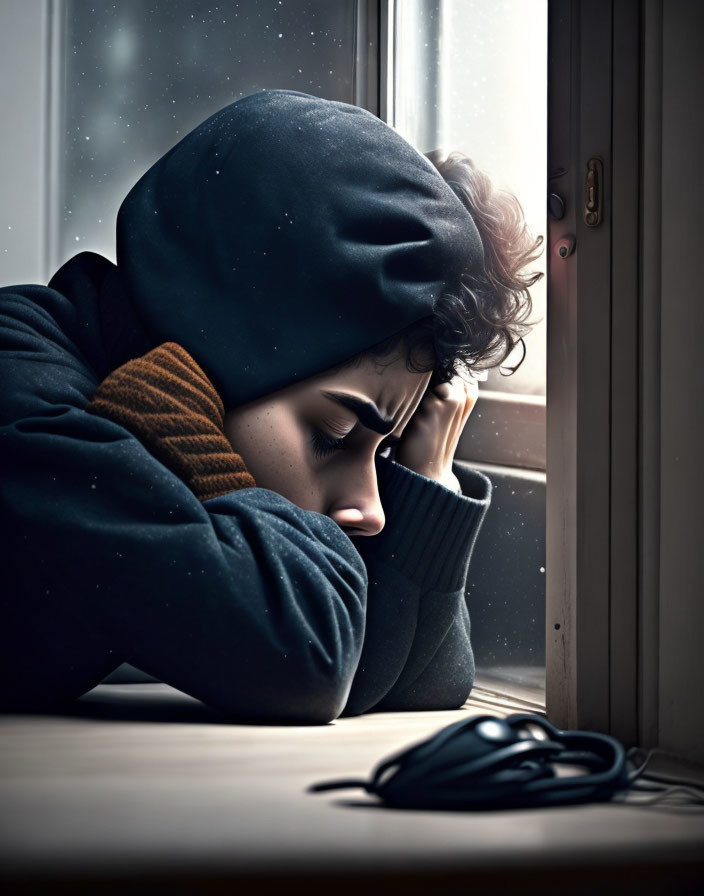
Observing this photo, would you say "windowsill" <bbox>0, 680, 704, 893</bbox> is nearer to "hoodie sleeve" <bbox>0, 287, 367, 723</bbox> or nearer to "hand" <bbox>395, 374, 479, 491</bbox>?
"hoodie sleeve" <bbox>0, 287, 367, 723</bbox>

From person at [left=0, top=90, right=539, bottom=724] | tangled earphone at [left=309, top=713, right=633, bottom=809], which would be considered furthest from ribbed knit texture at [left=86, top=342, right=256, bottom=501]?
tangled earphone at [left=309, top=713, right=633, bottom=809]

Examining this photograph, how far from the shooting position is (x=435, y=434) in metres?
1.09

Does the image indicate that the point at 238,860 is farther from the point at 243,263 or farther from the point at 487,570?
the point at 487,570

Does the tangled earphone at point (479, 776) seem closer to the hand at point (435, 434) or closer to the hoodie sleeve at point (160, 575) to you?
the hoodie sleeve at point (160, 575)

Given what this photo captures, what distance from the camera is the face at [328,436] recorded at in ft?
3.21

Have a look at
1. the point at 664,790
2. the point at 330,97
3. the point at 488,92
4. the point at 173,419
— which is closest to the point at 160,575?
the point at 173,419

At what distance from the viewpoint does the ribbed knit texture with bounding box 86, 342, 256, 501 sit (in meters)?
0.86

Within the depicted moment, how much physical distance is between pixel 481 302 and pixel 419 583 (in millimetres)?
266

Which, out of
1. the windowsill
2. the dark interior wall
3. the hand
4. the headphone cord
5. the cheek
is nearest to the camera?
the windowsill

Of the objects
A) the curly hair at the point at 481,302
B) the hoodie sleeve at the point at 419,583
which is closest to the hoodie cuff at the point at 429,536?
the hoodie sleeve at the point at 419,583

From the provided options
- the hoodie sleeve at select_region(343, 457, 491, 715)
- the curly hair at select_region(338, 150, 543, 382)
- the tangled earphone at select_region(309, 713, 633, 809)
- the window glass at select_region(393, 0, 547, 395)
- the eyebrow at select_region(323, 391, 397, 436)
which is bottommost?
the hoodie sleeve at select_region(343, 457, 491, 715)

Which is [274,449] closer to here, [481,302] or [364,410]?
[364,410]

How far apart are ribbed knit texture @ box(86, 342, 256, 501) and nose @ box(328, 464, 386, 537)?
11cm

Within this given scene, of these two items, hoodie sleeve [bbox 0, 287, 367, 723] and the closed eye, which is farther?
the closed eye
